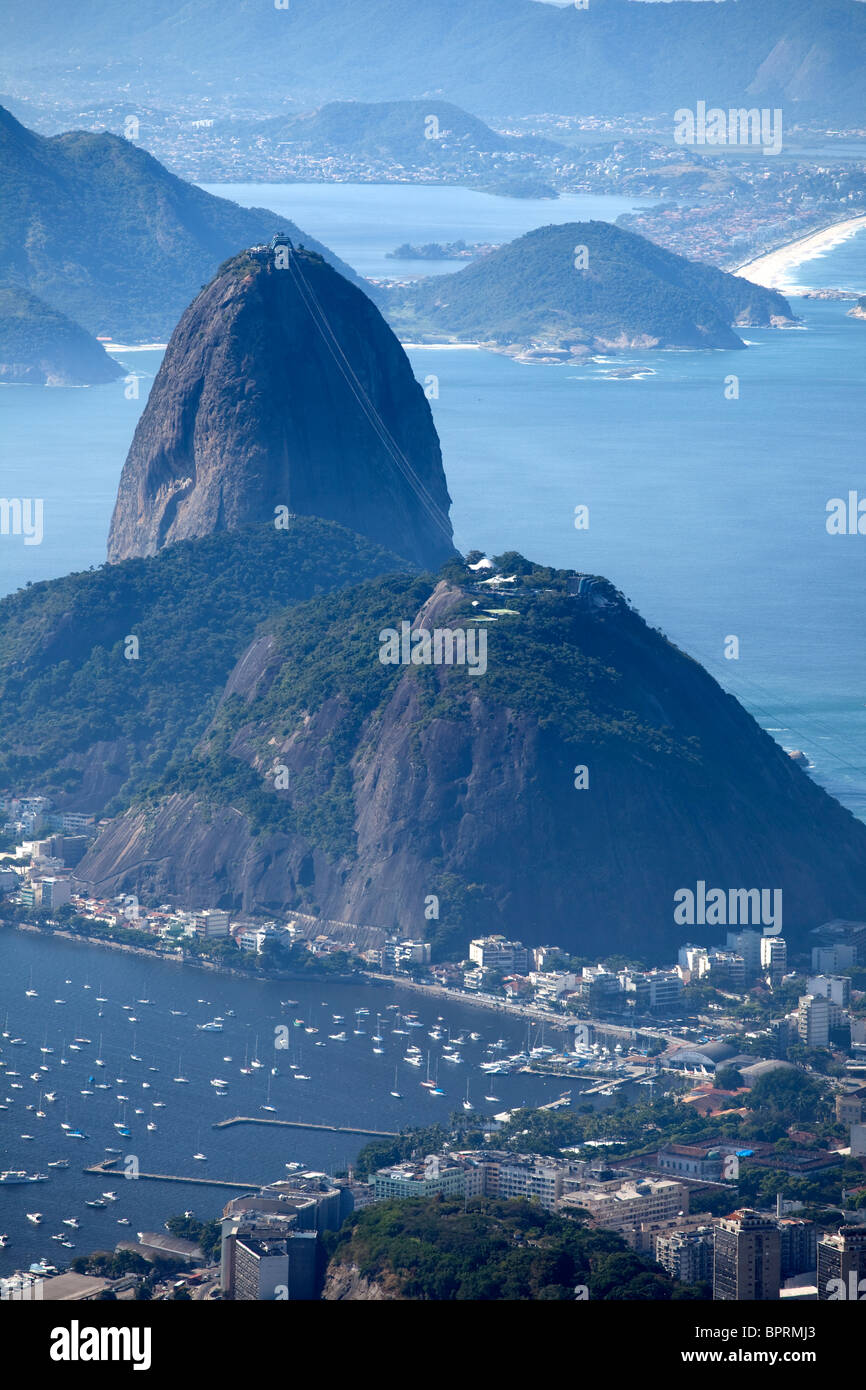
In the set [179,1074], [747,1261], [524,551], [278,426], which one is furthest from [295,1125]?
[524,551]

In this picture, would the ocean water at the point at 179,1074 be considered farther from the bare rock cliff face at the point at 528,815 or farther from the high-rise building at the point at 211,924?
the bare rock cliff face at the point at 528,815

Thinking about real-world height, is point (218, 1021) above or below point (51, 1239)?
above

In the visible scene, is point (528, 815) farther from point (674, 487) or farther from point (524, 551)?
point (674, 487)

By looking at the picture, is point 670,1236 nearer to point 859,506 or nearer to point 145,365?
point 859,506

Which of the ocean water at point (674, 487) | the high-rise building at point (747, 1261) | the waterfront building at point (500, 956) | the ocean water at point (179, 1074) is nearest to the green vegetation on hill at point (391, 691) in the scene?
the waterfront building at point (500, 956)
